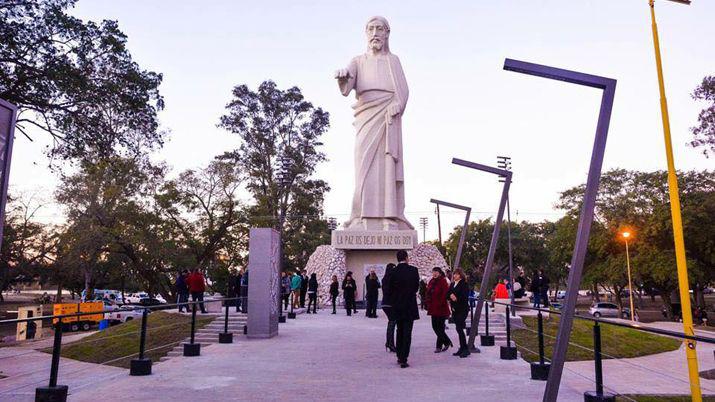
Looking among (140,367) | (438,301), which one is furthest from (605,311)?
(140,367)

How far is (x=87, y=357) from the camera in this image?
16.8m

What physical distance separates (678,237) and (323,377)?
5848 mm

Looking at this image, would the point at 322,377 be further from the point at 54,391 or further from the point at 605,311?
the point at 605,311

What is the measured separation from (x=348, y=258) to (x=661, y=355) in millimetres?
11890

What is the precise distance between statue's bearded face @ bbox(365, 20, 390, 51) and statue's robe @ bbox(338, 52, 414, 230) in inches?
18.0

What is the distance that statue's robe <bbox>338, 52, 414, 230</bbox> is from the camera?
2203cm

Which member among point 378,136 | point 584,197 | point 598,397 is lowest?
Answer: point 598,397

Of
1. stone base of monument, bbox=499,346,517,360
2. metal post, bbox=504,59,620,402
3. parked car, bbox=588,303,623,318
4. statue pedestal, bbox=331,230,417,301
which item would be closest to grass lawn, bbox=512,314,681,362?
statue pedestal, bbox=331,230,417,301

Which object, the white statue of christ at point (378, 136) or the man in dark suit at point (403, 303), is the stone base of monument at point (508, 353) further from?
the white statue of christ at point (378, 136)

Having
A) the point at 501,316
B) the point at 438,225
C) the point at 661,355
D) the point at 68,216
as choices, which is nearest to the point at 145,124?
the point at 501,316

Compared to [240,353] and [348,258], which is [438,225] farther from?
[240,353]

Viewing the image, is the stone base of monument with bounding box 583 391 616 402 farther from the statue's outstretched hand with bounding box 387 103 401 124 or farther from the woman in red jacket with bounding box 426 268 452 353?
the statue's outstretched hand with bounding box 387 103 401 124

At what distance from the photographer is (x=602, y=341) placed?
712 inches

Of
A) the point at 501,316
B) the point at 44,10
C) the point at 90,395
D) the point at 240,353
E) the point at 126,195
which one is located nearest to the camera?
the point at 90,395
